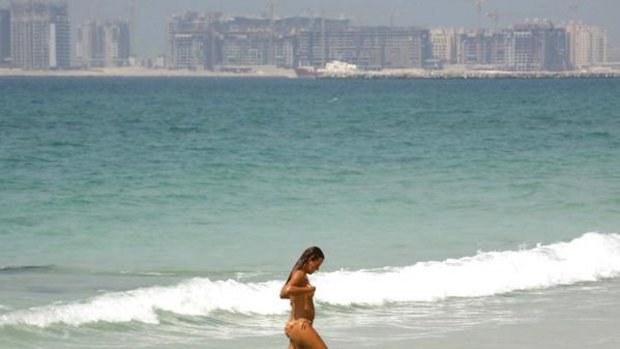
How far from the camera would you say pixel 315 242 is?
19766 millimetres

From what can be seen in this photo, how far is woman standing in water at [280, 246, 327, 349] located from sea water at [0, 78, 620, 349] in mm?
2901

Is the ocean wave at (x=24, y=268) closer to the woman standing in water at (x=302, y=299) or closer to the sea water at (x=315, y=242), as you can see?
the sea water at (x=315, y=242)

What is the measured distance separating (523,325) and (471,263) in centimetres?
367

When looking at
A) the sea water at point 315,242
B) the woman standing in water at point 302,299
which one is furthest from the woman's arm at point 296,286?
the sea water at point 315,242

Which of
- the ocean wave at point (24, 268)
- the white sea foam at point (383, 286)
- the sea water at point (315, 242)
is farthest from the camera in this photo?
the ocean wave at point (24, 268)

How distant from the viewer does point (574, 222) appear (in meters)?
22.2

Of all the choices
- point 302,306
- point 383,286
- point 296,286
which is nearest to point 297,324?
point 302,306

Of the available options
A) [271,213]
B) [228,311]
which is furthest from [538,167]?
[228,311]

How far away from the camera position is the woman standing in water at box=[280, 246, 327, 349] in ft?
31.5

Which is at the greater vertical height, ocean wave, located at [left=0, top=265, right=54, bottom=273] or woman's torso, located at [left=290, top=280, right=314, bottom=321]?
woman's torso, located at [left=290, top=280, right=314, bottom=321]

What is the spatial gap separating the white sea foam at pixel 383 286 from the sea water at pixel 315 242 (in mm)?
26

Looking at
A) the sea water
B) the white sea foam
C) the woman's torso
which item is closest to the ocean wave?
the sea water

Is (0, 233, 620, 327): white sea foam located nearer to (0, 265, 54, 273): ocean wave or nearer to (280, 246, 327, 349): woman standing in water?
(0, 265, 54, 273): ocean wave

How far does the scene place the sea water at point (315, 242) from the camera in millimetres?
13562
